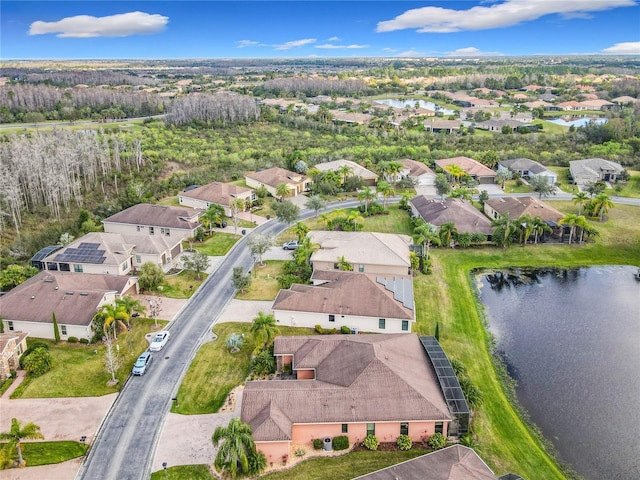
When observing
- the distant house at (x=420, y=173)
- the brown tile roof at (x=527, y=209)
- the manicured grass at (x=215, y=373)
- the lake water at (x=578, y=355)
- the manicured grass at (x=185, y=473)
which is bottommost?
the lake water at (x=578, y=355)

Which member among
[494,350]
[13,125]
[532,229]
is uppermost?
[13,125]

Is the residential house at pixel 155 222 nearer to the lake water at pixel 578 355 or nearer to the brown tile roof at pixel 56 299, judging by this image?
the brown tile roof at pixel 56 299

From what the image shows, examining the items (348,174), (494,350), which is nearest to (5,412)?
(494,350)

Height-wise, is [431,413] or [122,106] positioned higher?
[122,106]

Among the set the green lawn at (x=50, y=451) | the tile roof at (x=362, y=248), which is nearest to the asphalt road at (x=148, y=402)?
the green lawn at (x=50, y=451)

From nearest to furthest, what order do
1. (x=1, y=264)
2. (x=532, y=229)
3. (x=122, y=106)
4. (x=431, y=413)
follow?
(x=431, y=413)
(x=1, y=264)
(x=532, y=229)
(x=122, y=106)

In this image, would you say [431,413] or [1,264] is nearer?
[431,413]

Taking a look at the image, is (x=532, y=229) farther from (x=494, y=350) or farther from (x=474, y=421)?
(x=474, y=421)

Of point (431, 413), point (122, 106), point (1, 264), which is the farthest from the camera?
point (122, 106)
